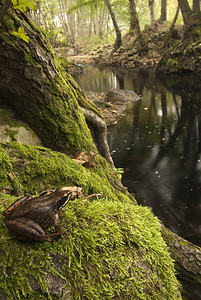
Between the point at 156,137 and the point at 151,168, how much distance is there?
2684mm

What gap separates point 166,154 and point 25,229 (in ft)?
26.9

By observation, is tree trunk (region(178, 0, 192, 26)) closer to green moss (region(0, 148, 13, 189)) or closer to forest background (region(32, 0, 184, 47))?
forest background (region(32, 0, 184, 47))

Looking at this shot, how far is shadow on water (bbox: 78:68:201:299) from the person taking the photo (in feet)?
21.5

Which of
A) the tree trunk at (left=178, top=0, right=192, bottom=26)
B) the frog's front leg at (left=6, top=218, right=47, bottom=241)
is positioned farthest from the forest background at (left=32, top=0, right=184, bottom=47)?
the frog's front leg at (left=6, top=218, right=47, bottom=241)

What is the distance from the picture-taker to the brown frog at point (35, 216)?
1.67m

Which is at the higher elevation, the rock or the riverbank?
the riverbank

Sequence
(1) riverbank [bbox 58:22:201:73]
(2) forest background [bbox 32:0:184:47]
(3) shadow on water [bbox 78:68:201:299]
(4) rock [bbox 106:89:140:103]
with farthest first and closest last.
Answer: (2) forest background [bbox 32:0:184:47] < (1) riverbank [bbox 58:22:201:73] < (4) rock [bbox 106:89:140:103] < (3) shadow on water [bbox 78:68:201:299]

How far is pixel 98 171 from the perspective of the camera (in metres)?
4.28

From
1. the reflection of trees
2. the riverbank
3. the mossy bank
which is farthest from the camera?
the riverbank

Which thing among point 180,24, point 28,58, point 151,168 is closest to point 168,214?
point 151,168

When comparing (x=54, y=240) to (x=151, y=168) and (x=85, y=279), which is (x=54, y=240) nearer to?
(x=85, y=279)

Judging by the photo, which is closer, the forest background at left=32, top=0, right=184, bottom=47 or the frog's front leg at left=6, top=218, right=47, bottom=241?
the frog's front leg at left=6, top=218, right=47, bottom=241

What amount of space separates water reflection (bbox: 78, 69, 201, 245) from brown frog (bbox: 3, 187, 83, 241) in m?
4.63

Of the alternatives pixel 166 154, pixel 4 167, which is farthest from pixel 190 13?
pixel 4 167
